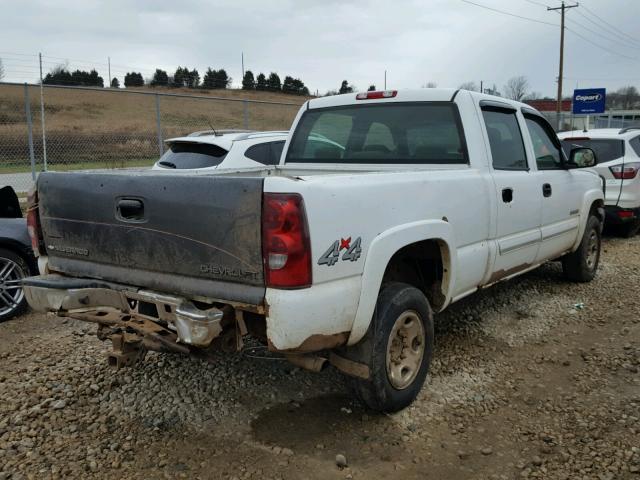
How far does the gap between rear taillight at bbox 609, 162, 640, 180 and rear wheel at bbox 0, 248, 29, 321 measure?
8.38 m

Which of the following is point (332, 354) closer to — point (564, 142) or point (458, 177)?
point (458, 177)

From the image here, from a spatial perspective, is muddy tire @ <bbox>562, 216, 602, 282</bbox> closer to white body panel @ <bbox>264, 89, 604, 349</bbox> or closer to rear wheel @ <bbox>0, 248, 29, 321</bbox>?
white body panel @ <bbox>264, 89, 604, 349</bbox>

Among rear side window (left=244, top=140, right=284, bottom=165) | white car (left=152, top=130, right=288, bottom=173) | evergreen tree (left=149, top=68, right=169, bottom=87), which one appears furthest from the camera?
evergreen tree (left=149, top=68, right=169, bottom=87)

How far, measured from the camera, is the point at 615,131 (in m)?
9.62

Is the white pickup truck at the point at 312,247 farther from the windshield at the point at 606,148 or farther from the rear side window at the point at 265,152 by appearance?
the windshield at the point at 606,148

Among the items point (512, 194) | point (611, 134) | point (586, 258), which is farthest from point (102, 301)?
point (611, 134)

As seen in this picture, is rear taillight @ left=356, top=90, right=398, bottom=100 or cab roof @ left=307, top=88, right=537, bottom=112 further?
rear taillight @ left=356, top=90, right=398, bottom=100

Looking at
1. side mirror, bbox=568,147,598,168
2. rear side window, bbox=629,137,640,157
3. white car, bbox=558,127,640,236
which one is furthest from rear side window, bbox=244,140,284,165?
rear side window, bbox=629,137,640,157

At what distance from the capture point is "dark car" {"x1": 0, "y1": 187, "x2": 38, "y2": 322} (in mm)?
5086

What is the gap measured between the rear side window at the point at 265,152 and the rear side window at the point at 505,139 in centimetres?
330

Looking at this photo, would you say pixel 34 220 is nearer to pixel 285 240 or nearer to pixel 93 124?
pixel 285 240

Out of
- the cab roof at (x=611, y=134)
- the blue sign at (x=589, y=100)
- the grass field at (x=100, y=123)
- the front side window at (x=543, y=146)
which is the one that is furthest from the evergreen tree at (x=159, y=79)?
the front side window at (x=543, y=146)

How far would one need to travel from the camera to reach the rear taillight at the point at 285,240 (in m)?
2.60

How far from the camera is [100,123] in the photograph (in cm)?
2072
